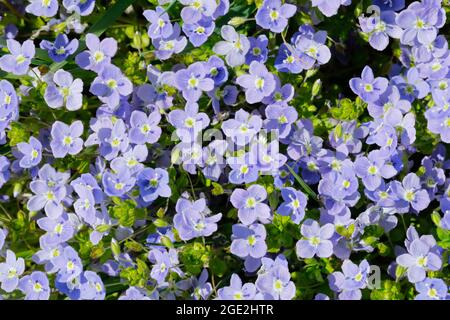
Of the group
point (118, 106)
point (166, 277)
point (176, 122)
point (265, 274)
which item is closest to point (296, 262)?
point (265, 274)

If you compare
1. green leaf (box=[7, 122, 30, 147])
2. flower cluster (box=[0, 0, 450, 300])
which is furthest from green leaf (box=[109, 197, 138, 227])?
green leaf (box=[7, 122, 30, 147])

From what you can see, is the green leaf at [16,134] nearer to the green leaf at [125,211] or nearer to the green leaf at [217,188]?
the green leaf at [125,211]

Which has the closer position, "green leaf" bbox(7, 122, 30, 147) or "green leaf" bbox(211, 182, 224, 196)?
"green leaf" bbox(211, 182, 224, 196)

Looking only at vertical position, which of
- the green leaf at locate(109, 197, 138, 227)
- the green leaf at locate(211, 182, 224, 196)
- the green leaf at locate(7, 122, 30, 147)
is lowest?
the green leaf at locate(109, 197, 138, 227)

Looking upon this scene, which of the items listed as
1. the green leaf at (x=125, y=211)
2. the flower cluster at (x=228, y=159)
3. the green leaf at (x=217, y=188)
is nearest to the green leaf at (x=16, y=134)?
the flower cluster at (x=228, y=159)

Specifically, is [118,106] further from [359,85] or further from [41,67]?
[359,85]

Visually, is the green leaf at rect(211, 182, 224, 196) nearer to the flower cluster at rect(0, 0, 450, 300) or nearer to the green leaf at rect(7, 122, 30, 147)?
the flower cluster at rect(0, 0, 450, 300)

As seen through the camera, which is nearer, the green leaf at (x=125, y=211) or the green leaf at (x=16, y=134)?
the green leaf at (x=125, y=211)

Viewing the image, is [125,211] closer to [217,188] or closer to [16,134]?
[217,188]
